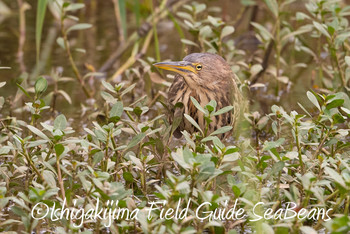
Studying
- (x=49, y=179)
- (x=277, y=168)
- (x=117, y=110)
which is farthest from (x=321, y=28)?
(x=49, y=179)

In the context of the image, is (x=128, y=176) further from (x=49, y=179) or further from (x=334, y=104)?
(x=334, y=104)

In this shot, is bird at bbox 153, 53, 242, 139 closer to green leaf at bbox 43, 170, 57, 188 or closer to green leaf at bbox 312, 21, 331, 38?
green leaf at bbox 312, 21, 331, 38

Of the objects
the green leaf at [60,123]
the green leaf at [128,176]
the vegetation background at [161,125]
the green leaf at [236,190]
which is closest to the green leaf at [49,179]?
the vegetation background at [161,125]

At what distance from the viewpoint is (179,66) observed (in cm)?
400

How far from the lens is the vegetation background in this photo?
2955 mm

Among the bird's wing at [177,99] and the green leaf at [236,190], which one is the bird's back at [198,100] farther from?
the green leaf at [236,190]

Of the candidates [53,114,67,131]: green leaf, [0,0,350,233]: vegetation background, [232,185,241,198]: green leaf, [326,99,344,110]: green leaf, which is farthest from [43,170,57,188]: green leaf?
[326,99,344,110]: green leaf

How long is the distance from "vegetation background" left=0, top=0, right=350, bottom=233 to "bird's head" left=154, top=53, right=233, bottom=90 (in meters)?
0.28

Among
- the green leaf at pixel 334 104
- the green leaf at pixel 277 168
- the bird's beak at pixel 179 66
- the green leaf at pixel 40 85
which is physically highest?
the green leaf at pixel 40 85

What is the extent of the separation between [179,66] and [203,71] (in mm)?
202

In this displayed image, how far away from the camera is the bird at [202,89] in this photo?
4.08m

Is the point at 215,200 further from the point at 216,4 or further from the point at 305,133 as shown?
the point at 216,4

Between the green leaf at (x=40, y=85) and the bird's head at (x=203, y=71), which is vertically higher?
the green leaf at (x=40, y=85)

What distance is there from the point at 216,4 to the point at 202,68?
330 centimetres
